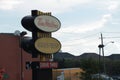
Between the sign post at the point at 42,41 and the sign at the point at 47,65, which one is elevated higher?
the sign post at the point at 42,41

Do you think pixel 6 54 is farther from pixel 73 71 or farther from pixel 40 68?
pixel 40 68

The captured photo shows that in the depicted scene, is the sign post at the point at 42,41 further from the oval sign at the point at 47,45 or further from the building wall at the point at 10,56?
the building wall at the point at 10,56

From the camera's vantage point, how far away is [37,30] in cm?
3912

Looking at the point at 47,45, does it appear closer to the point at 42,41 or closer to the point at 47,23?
the point at 42,41

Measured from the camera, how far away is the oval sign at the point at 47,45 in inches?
1527

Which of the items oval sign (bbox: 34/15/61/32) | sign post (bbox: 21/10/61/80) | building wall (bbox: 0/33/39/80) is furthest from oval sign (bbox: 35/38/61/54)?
building wall (bbox: 0/33/39/80)

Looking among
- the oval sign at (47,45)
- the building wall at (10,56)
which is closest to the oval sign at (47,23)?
the oval sign at (47,45)

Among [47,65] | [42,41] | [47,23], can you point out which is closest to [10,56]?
[47,23]

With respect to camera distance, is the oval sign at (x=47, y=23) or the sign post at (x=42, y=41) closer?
the sign post at (x=42, y=41)

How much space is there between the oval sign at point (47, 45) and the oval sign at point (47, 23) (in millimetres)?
965

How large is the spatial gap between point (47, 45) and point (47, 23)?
1974 millimetres

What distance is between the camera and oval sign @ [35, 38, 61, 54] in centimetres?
3878

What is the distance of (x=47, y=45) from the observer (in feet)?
131

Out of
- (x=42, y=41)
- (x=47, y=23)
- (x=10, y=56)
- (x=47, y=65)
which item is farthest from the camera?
(x=10, y=56)
